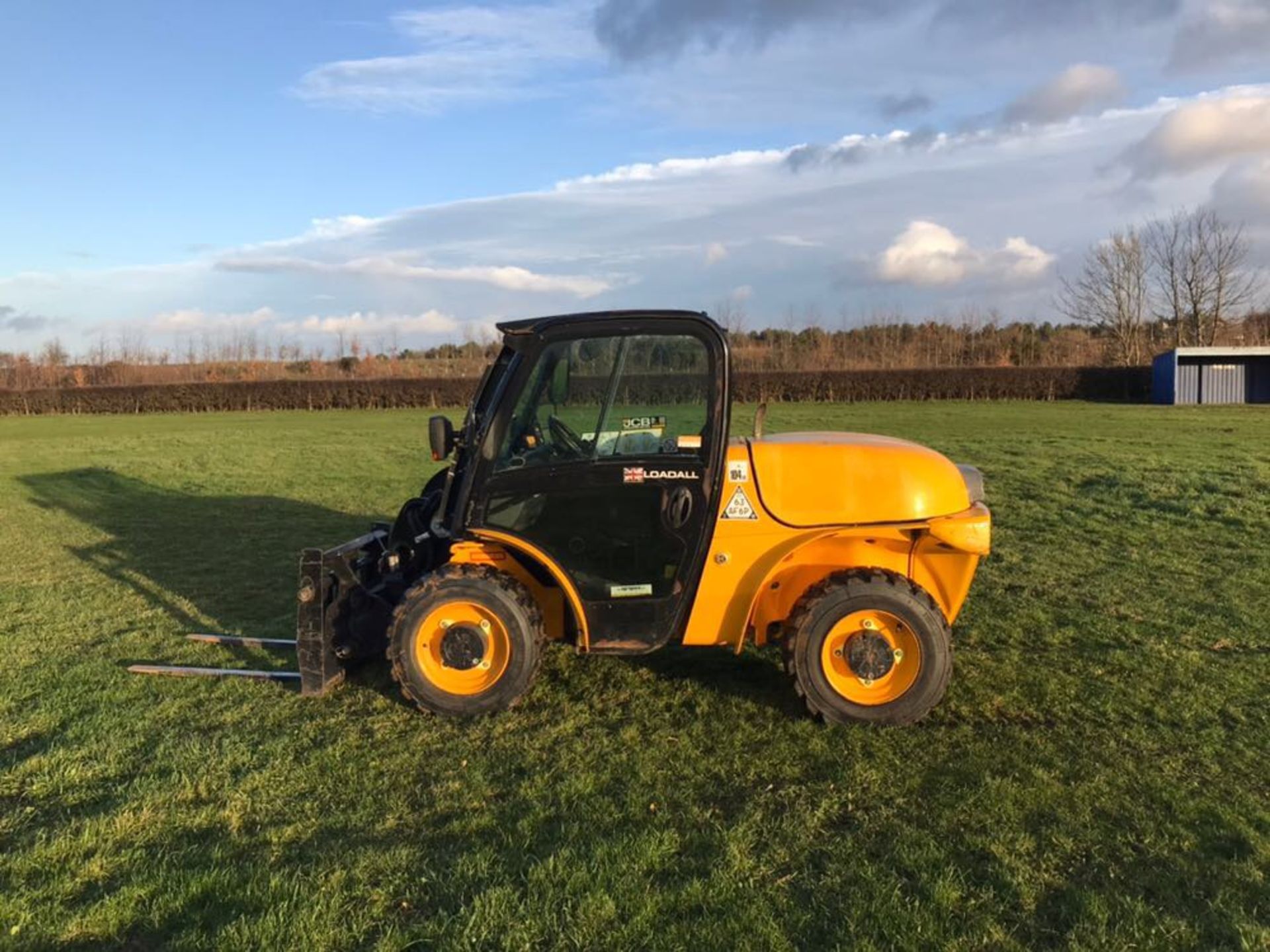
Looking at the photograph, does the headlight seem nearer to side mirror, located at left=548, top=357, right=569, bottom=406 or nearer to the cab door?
the cab door

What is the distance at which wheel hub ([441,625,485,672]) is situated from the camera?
189 inches

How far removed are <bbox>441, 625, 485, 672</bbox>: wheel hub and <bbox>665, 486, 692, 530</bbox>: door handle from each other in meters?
1.19

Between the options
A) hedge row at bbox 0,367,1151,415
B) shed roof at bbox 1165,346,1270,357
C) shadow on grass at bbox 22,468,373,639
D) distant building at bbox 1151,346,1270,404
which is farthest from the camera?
hedge row at bbox 0,367,1151,415

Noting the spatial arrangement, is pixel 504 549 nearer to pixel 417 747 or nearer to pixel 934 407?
pixel 417 747

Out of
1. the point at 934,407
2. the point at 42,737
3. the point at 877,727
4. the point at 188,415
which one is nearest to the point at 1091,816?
the point at 877,727

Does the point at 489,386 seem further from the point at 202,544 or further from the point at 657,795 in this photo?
the point at 202,544

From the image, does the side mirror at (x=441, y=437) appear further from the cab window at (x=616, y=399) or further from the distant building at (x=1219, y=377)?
the distant building at (x=1219, y=377)

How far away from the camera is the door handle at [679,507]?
459cm

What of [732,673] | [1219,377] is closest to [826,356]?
[1219,377]

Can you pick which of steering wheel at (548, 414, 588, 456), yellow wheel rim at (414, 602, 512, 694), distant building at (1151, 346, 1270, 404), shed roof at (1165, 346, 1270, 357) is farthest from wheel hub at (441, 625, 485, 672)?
shed roof at (1165, 346, 1270, 357)

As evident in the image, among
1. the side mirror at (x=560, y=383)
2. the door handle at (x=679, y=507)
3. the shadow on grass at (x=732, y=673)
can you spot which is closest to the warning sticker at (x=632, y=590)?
the door handle at (x=679, y=507)

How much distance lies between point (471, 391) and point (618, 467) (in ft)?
135

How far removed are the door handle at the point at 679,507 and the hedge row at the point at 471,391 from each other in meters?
37.7

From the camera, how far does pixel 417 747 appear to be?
4457 millimetres
